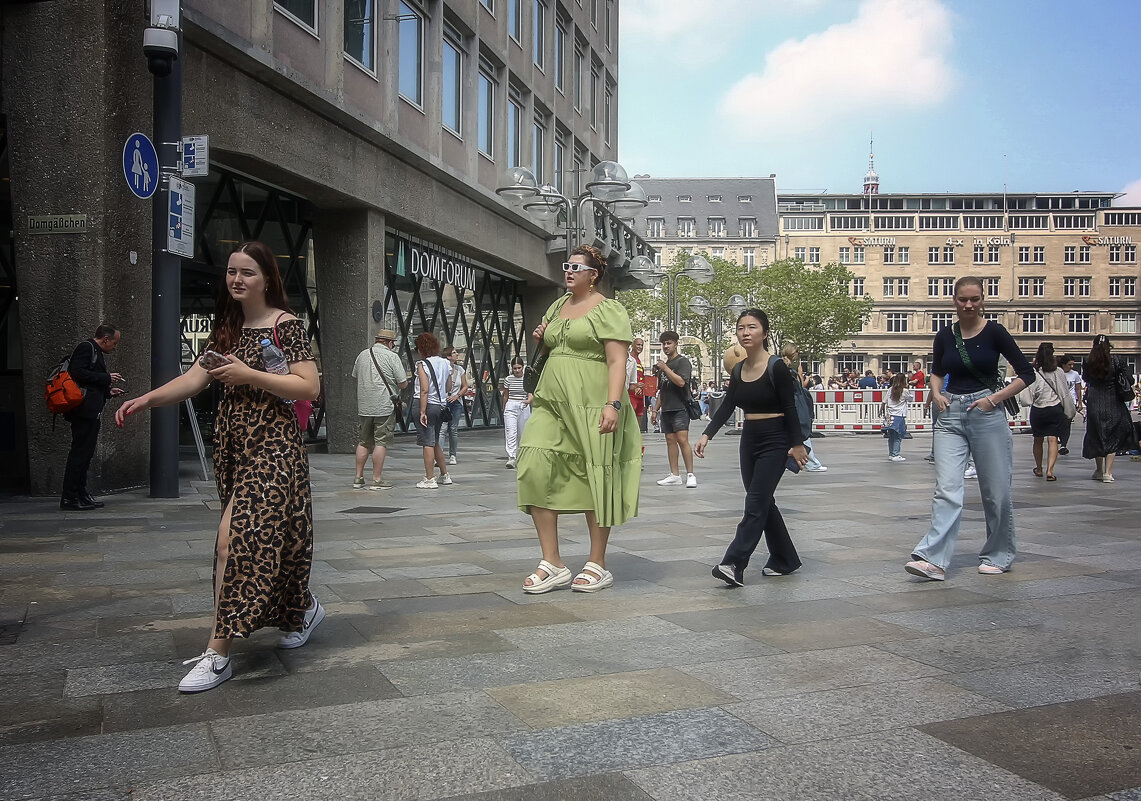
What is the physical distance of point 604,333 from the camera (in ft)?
20.0

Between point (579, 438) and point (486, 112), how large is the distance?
20.0m

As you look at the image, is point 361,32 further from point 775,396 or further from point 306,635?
point 306,635

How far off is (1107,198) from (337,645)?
116m

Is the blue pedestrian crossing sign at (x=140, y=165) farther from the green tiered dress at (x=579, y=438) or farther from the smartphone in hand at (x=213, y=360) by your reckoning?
the smartphone in hand at (x=213, y=360)

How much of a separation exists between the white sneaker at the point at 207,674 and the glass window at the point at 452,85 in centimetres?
1872

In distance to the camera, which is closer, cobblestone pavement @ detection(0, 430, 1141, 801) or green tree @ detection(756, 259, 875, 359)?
cobblestone pavement @ detection(0, 430, 1141, 801)

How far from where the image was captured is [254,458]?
14.5 feet

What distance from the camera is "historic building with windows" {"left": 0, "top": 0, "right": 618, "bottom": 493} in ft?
35.7

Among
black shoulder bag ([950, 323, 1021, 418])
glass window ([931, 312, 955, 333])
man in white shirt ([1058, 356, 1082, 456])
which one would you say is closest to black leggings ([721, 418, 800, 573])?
black shoulder bag ([950, 323, 1021, 418])

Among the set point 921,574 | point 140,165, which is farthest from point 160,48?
point 921,574

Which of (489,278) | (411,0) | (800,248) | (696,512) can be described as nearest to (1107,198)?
(800,248)

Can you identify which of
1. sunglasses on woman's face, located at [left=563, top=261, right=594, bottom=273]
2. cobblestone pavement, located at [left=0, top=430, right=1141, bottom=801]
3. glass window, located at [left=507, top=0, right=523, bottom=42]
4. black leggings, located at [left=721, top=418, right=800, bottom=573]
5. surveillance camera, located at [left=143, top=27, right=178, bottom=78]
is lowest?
cobblestone pavement, located at [left=0, top=430, right=1141, bottom=801]

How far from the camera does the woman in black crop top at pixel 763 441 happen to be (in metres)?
6.54

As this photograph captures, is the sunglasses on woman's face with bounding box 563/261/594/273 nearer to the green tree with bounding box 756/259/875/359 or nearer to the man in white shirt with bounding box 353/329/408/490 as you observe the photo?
the man in white shirt with bounding box 353/329/408/490
